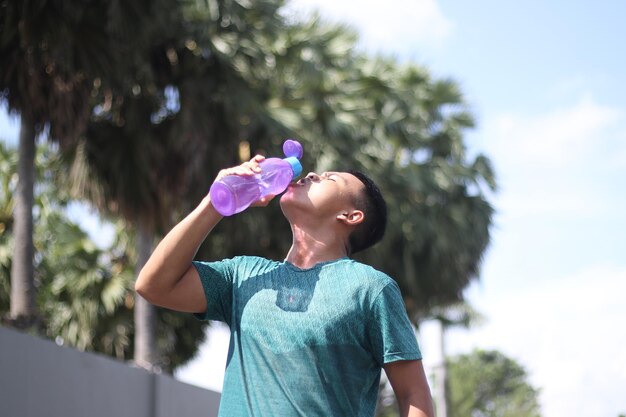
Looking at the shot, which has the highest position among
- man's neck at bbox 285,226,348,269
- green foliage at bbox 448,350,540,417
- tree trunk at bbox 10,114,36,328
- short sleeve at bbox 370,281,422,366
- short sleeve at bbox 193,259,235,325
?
green foliage at bbox 448,350,540,417

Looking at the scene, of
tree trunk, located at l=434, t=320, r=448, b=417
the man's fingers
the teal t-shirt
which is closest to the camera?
the teal t-shirt

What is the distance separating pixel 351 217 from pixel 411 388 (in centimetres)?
56

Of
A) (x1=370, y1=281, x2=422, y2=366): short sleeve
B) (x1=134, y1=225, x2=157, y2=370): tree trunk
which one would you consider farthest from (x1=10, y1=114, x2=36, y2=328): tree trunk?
(x1=370, y1=281, x2=422, y2=366): short sleeve

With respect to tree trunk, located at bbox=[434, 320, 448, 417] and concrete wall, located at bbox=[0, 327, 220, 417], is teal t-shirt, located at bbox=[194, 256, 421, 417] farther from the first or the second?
tree trunk, located at bbox=[434, 320, 448, 417]

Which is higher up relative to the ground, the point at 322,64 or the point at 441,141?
the point at 441,141

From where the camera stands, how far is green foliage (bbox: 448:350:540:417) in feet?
213

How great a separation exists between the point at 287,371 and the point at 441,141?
2071 cm

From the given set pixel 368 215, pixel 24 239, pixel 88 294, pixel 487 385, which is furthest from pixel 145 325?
pixel 487 385

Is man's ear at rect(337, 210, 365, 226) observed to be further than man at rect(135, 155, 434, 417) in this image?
Yes

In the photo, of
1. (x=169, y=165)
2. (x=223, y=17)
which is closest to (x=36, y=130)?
(x=169, y=165)

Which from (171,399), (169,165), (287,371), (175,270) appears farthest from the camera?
(169,165)

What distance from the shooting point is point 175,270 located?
2.81 metres

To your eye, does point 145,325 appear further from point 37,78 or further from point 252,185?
point 252,185

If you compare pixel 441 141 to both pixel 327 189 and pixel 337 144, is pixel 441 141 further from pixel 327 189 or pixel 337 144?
pixel 327 189
